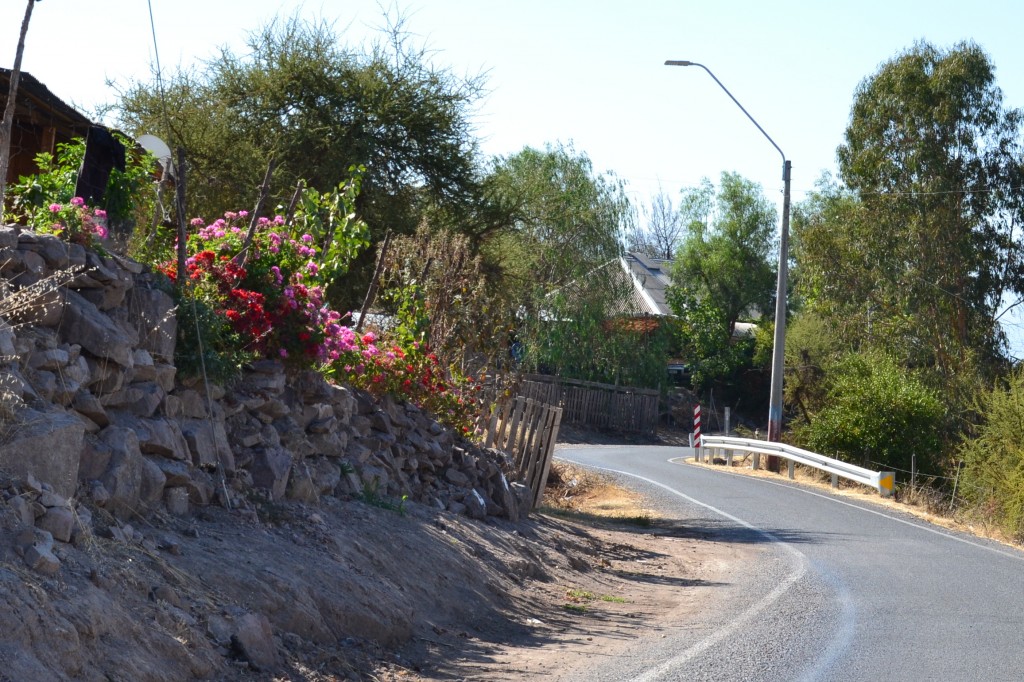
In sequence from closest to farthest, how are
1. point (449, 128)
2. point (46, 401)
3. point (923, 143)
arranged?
1. point (46, 401)
2. point (449, 128)
3. point (923, 143)

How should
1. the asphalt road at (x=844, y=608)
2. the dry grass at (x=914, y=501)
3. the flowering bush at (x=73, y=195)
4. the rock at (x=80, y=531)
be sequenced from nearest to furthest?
the rock at (x=80, y=531) < the asphalt road at (x=844, y=608) < the flowering bush at (x=73, y=195) < the dry grass at (x=914, y=501)

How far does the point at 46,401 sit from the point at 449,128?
1599cm

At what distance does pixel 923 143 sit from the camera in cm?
3556

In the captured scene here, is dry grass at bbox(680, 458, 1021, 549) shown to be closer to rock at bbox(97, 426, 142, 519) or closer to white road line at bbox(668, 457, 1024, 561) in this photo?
white road line at bbox(668, 457, 1024, 561)

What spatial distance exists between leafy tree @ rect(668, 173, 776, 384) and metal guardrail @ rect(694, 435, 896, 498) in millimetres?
27113

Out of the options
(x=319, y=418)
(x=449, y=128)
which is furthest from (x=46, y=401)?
(x=449, y=128)

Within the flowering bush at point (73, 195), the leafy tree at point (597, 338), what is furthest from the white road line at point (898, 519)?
the leafy tree at point (597, 338)

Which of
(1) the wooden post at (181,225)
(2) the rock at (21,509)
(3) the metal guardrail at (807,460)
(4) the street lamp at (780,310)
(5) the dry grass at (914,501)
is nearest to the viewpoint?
(2) the rock at (21,509)

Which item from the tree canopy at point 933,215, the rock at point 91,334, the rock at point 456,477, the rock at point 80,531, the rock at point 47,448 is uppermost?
the tree canopy at point 933,215

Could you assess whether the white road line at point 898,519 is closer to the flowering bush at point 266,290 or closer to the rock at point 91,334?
the flowering bush at point 266,290

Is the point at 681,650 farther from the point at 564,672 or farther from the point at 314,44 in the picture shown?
the point at 314,44

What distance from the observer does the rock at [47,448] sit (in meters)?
6.45

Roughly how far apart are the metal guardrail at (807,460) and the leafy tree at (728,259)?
89.0 feet

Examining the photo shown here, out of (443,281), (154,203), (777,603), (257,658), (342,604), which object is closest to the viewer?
(257,658)
